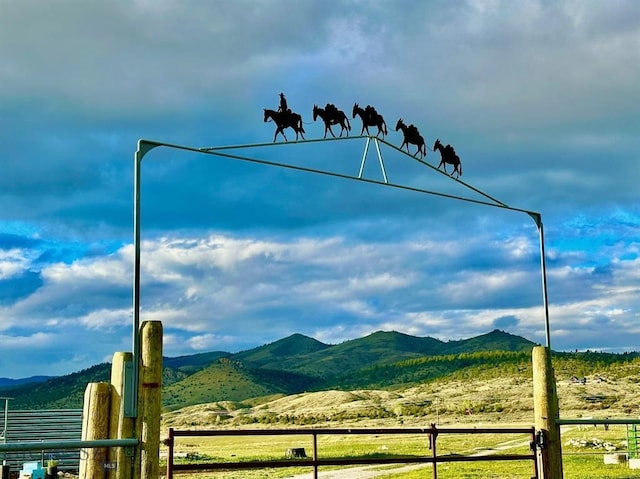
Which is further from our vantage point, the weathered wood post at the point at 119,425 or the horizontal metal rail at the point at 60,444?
the weathered wood post at the point at 119,425

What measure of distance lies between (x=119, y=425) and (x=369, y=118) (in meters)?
5.59

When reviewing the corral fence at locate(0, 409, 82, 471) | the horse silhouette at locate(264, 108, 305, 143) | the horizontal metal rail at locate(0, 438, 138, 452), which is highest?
the horse silhouette at locate(264, 108, 305, 143)

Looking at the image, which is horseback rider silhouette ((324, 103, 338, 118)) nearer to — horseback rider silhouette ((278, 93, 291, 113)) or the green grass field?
horseback rider silhouette ((278, 93, 291, 113))

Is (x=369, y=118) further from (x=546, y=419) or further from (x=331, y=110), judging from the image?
(x=546, y=419)

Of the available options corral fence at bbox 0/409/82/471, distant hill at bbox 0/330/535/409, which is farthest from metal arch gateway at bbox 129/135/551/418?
distant hill at bbox 0/330/535/409

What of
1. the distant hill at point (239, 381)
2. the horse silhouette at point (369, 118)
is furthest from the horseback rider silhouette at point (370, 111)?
the distant hill at point (239, 381)

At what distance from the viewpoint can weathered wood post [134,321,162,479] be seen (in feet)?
25.2

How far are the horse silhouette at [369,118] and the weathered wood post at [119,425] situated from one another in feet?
16.0

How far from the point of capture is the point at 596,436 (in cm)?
3644

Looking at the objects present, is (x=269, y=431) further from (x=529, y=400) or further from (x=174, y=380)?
(x=174, y=380)

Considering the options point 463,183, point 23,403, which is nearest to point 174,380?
point 23,403

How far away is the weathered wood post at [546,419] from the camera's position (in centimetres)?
1049

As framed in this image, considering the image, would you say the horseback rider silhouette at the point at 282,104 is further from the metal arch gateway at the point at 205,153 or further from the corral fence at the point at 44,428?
the corral fence at the point at 44,428

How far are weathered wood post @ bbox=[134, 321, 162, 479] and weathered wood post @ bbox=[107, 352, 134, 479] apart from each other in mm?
98
